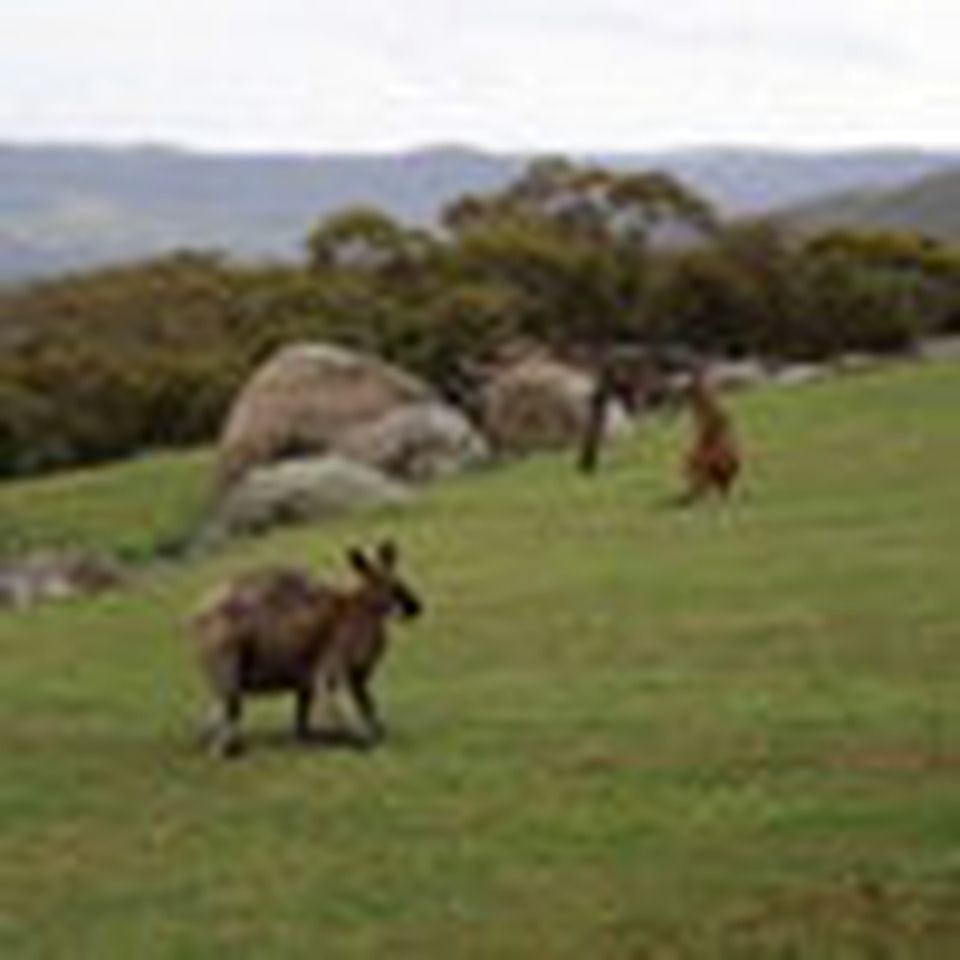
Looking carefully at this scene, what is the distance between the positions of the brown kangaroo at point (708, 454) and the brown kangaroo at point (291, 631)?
18.7m

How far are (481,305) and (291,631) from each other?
6341cm

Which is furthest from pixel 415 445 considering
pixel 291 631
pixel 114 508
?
pixel 291 631

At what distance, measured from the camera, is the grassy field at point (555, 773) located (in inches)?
605

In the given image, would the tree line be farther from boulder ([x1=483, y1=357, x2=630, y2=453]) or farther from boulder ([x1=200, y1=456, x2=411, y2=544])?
boulder ([x1=200, y1=456, x2=411, y2=544])

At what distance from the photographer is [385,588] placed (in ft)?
69.7

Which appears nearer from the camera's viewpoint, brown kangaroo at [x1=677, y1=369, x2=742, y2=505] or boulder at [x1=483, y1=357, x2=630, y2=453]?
brown kangaroo at [x1=677, y1=369, x2=742, y2=505]

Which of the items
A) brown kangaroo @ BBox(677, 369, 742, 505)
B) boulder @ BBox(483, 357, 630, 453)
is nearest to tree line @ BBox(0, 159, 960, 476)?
boulder @ BBox(483, 357, 630, 453)

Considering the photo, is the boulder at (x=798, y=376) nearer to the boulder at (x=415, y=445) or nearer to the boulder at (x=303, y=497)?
the boulder at (x=415, y=445)

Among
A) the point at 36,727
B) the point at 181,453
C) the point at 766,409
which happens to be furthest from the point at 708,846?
the point at 181,453

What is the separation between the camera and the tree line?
82.9m

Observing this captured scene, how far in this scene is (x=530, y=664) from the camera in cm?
2684

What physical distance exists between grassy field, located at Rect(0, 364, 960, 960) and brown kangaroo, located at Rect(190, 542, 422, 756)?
0.56 meters

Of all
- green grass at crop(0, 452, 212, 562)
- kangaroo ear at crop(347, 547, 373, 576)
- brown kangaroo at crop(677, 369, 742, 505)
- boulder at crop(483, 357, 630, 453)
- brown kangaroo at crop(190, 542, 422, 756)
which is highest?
kangaroo ear at crop(347, 547, 373, 576)

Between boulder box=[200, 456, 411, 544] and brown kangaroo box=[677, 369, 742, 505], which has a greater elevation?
brown kangaroo box=[677, 369, 742, 505]
